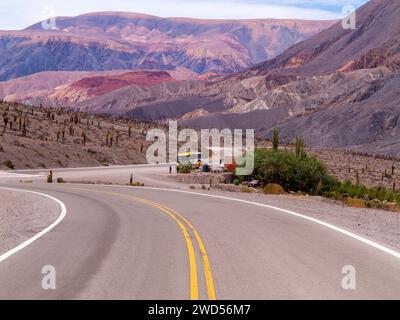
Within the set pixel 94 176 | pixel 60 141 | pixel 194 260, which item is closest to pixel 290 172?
pixel 94 176

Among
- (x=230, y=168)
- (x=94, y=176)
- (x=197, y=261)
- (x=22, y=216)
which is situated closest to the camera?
(x=197, y=261)

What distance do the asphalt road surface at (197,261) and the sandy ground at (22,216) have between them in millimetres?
638

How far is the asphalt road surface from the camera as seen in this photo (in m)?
8.54

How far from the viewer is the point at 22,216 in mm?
18953

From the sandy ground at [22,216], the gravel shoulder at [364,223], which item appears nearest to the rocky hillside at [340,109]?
the gravel shoulder at [364,223]

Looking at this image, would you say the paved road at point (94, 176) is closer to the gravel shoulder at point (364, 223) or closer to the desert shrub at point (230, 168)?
the desert shrub at point (230, 168)

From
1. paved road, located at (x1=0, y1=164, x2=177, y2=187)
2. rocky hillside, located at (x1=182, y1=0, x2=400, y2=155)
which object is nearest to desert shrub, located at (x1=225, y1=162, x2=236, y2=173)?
paved road, located at (x1=0, y1=164, x2=177, y2=187)

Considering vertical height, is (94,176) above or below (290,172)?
below

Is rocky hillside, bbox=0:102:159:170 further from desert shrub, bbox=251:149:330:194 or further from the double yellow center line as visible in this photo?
the double yellow center line

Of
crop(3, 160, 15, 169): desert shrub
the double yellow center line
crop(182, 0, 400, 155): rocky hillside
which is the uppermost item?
crop(182, 0, 400, 155): rocky hillside

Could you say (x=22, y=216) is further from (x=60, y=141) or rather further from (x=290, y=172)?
(x=60, y=141)

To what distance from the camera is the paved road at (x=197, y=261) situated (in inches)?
336

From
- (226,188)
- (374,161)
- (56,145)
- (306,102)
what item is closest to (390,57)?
(306,102)

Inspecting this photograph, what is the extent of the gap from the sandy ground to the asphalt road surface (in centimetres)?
64
